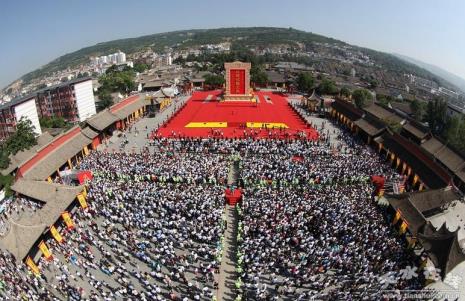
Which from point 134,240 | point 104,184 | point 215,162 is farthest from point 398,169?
point 104,184

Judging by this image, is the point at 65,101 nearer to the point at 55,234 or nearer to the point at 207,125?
the point at 207,125

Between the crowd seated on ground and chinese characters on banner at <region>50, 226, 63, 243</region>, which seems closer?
the crowd seated on ground

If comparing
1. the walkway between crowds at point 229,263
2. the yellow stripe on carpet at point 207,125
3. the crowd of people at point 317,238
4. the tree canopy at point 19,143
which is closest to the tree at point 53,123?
the tree canopy at point 19,143

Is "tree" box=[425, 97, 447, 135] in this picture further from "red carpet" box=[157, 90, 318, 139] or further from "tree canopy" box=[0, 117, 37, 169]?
"tree canopy" box=[0, 117, 37, 169]

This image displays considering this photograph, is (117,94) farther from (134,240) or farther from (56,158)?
(134,240)

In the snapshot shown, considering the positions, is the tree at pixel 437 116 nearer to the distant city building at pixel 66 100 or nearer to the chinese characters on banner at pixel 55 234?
the chinese characters on banner at pixel 55 234

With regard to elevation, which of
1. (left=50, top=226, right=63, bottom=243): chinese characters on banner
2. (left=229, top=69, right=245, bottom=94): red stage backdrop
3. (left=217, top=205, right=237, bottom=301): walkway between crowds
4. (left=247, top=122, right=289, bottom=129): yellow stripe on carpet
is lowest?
(left=217, top=205, right=237, bottom=301): walkway between crowds

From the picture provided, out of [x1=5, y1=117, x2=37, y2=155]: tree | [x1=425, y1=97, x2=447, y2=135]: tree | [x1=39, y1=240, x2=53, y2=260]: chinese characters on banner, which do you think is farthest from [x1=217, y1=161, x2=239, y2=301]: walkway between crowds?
[x1=425, y1=97, x2=447, y2=135]: tree
